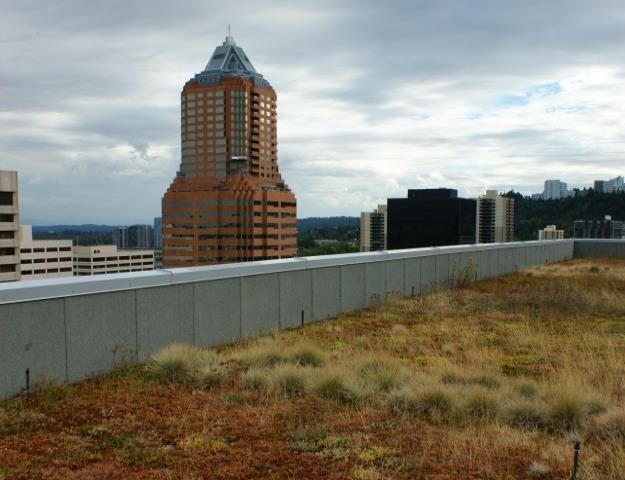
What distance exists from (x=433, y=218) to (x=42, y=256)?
115 metres

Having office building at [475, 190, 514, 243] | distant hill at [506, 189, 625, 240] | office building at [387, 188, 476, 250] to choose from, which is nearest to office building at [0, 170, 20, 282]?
office building at [387, 188, 476, 250]

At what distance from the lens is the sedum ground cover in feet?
20.3

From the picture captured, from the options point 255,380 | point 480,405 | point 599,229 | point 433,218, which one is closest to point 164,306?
point 255,380

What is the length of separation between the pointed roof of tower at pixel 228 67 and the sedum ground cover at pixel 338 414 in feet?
619

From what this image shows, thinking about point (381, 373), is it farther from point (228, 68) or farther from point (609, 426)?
point (228, 68)

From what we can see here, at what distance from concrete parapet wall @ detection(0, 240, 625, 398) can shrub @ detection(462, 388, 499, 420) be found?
592cm

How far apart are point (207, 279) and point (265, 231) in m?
134

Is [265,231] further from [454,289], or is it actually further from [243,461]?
[243,461]

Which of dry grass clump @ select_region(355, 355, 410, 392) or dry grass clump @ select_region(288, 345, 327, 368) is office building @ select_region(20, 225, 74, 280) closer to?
dry grass clump @ select_region(288, 345, 327, 368)

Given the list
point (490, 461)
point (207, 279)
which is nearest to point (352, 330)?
point (207, 279)

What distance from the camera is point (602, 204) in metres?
157

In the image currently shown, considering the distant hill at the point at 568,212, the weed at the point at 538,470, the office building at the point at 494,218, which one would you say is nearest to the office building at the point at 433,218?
the office building at the point at 494,218

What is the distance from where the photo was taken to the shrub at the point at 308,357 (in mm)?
10378

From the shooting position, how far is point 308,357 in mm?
10492
